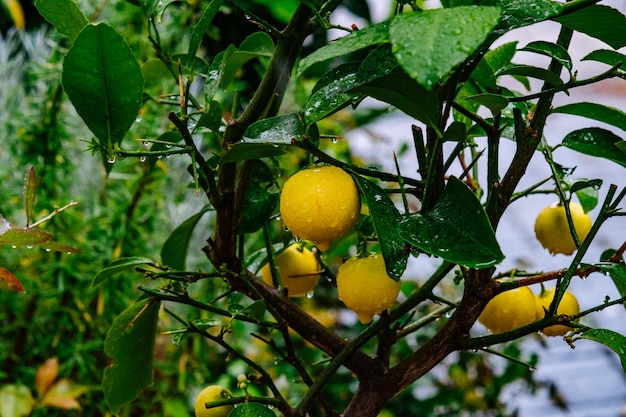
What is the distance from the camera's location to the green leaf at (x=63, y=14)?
47cm

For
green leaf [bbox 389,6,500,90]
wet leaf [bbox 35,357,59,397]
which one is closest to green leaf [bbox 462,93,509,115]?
green leaf [bbox 389,6,500,90]

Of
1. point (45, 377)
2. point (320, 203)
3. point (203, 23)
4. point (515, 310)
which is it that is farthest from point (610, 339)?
point (45, 377)

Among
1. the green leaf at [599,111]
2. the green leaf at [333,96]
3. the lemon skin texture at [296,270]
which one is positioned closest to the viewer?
the green leaf at [333,96]

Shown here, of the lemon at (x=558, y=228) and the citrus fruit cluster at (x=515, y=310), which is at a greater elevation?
the lemon at (x=558, y=228)

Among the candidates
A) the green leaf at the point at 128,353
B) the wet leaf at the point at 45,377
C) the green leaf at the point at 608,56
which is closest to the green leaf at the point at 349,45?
the green leaf at the point at 608,56

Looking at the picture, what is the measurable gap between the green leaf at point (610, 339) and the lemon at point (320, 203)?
6.9 inches

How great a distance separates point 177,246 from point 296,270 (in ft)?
0.38

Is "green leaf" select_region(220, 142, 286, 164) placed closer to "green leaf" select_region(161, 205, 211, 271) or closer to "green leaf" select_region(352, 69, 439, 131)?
"green leaf" select_region(352, 69, 439, 131)

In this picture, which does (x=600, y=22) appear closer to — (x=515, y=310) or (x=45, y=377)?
(x=515, y=310)

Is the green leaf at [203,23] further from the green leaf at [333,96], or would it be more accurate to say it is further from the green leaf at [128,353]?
the green leaf at [128,353]

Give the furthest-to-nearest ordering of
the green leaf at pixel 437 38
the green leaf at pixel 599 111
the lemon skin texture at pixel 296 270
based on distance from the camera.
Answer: the lemon skin texture at pixel 296 270
the green leaf at pixel 599 111
the green leaf at pixel 437 38

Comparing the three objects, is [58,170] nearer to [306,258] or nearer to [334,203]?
[306,258]

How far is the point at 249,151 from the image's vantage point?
45 cm

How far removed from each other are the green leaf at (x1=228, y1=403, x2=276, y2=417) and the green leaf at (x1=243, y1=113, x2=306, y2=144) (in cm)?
19
